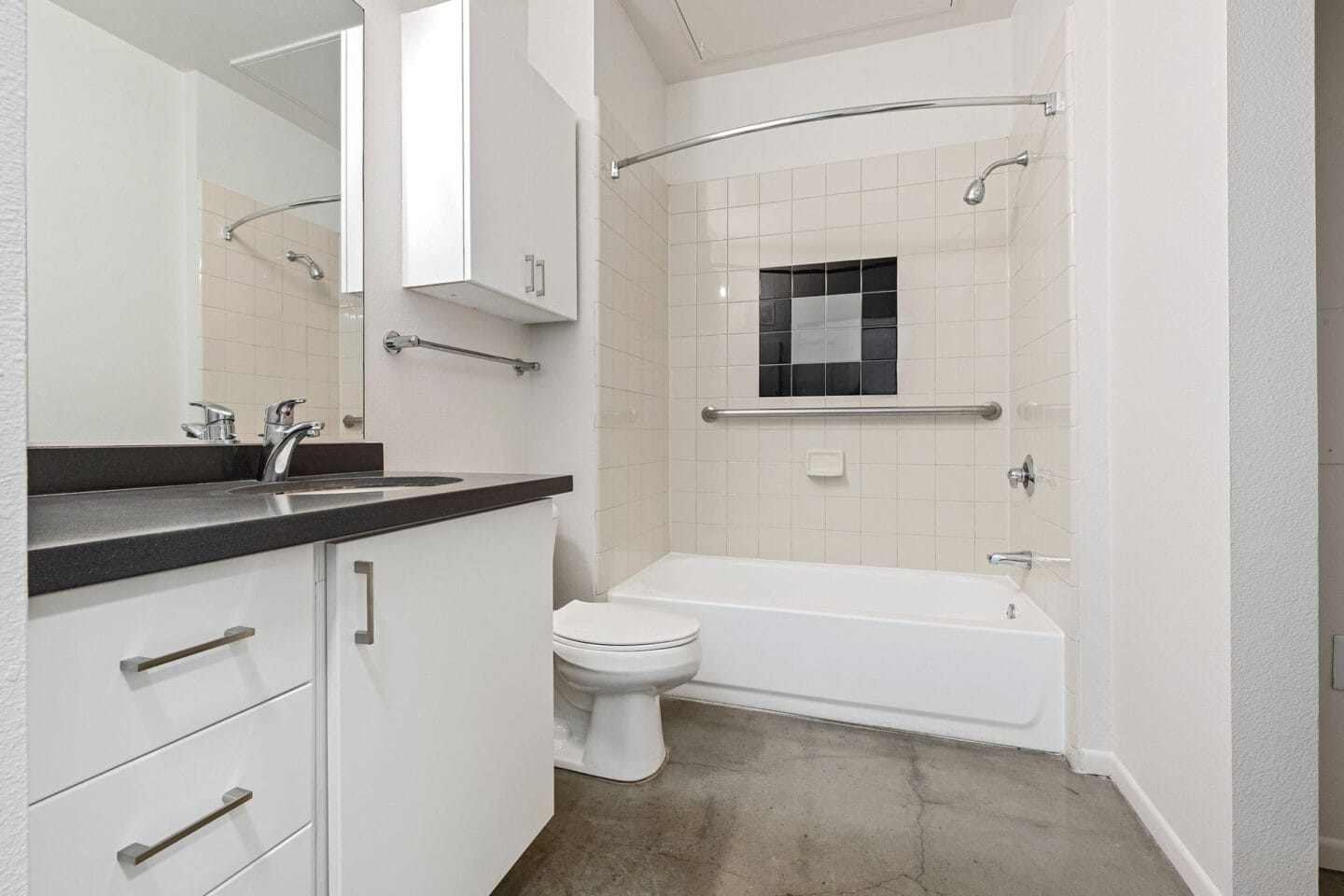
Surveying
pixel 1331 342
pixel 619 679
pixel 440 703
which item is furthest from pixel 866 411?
pixel 440 703

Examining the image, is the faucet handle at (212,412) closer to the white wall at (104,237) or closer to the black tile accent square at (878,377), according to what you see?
the white wall at (104,237)

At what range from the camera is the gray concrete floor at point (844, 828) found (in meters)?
1.32

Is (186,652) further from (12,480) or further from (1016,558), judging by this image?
(1016,558)

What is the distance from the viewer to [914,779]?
1.72 m

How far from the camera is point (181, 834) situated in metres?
0.61

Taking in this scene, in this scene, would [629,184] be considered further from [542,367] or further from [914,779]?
[914,779]

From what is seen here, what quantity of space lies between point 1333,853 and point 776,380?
209cm

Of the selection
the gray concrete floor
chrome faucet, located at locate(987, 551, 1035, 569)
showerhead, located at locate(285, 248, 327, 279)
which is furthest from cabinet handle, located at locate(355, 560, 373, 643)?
chrome faucet, located at locate(987, 551, 1035, 569)

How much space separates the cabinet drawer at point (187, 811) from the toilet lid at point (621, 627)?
0.92 meters

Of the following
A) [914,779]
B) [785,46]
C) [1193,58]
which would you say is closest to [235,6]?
[1193,58]

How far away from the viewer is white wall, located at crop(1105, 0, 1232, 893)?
3.76ft

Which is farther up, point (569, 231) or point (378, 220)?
point (569, 231)

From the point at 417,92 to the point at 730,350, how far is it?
1614mm

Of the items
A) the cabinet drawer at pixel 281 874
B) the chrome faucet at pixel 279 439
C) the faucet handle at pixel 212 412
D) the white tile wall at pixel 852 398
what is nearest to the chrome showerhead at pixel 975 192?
the white tile wall at pixel 852 398
